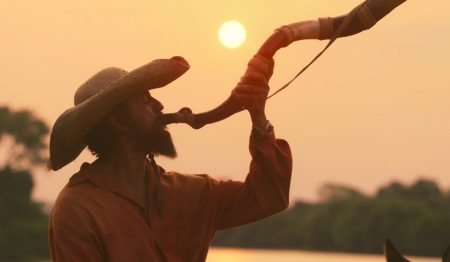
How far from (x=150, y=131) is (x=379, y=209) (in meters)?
53.5

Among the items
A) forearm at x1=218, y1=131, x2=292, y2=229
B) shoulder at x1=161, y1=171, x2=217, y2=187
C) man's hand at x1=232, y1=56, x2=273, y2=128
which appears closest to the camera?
man's hand at x1=232, y1=56, x2=273, y2=128

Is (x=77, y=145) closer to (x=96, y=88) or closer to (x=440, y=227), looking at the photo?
(x=96, y=88)

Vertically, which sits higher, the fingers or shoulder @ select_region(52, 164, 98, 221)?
the fingers

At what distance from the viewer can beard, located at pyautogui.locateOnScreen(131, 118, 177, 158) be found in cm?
489

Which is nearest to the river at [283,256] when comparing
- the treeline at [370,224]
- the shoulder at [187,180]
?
the treeline at [370,224]

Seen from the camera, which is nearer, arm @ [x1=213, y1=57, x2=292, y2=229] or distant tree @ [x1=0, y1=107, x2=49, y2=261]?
arm @ [x1=213, y1=57, x2=292, y2=229]

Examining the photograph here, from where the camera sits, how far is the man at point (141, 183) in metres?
4.81

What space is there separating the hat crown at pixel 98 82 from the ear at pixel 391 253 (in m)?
1.40

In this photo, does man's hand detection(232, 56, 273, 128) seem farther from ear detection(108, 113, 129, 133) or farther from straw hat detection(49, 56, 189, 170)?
ear detection(108, 113, 129, 133)

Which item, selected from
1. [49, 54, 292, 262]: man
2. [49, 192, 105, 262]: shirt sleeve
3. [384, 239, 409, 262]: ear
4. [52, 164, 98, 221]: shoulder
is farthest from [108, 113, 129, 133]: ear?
[384, 239, 409, 262]: ear

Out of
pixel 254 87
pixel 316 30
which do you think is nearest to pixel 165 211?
pixel 254 87

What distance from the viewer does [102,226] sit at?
4.87m

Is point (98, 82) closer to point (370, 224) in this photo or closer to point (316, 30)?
point (316, 30)

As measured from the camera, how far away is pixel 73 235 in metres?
4.82
